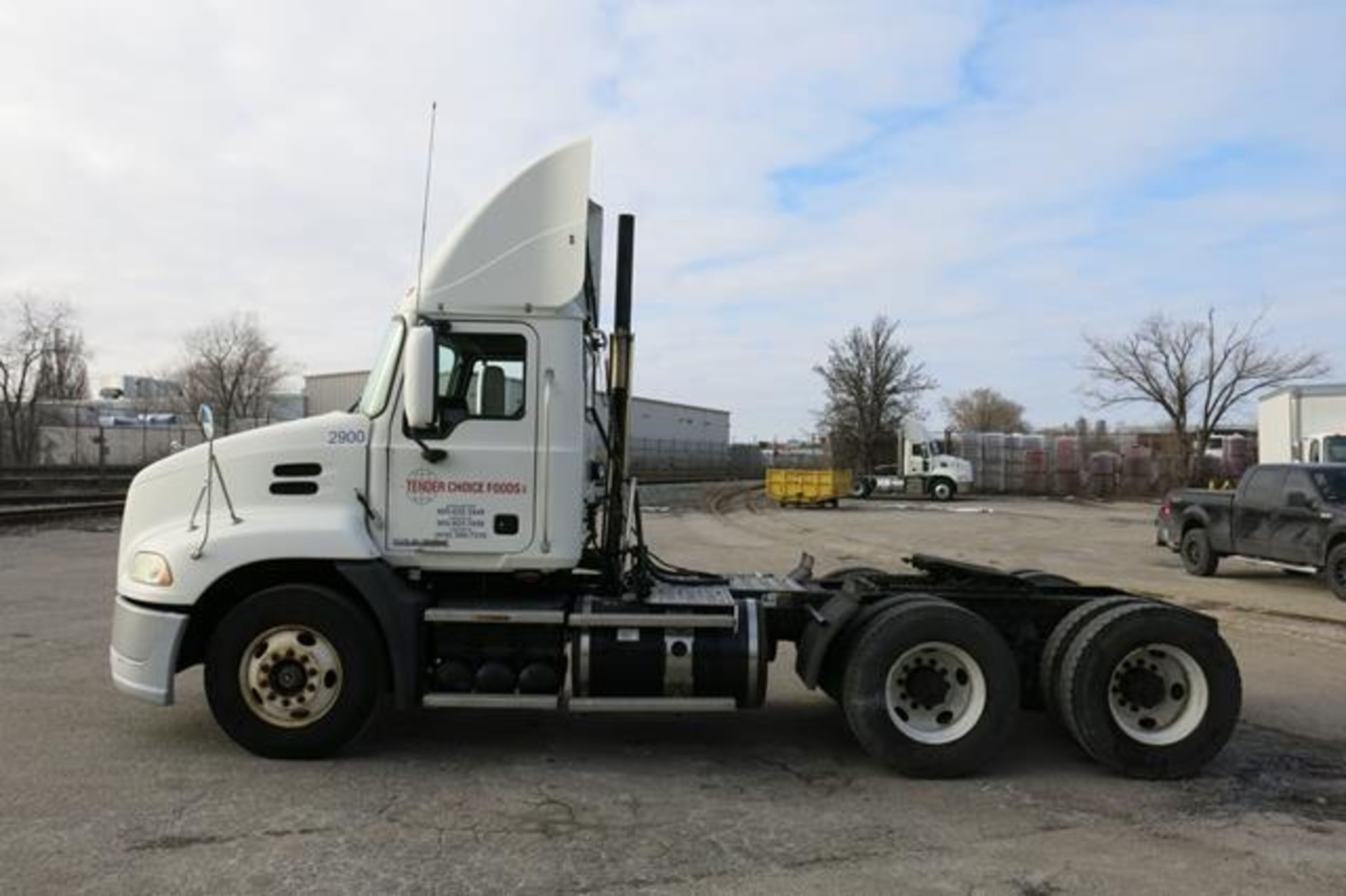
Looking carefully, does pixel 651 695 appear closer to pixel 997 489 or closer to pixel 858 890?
pixel 858 890

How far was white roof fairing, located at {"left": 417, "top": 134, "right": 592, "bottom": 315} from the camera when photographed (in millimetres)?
6703

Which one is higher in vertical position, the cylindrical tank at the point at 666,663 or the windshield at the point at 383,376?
the windshield at the point at 383,376

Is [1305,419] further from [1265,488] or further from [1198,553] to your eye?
[1265,488]

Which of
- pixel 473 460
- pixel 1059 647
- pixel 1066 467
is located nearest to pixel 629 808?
pixel 473 460

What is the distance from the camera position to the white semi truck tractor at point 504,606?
641 cm

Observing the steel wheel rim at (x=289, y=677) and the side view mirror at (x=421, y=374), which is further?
the steel wheel rim at (x=289, y=677)

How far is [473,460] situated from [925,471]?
48.7 metres

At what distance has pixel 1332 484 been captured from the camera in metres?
16.0

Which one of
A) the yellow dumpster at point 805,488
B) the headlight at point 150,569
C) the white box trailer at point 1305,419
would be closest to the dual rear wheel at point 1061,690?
the headlight at point 150,569

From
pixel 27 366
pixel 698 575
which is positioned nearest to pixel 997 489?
pixel 698 575

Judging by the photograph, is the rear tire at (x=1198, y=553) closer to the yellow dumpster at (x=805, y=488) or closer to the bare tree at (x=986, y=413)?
the yellow dumpster at (x=805, y=488)

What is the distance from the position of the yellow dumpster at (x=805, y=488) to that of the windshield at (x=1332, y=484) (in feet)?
92.5

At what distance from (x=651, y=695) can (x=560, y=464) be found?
1502 millimetres

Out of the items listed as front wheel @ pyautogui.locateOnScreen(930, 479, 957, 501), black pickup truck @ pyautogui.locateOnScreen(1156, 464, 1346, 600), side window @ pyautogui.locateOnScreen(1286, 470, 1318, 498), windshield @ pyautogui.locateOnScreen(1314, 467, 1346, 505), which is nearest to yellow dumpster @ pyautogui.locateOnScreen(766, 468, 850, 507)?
front wheel @ pyautogui.locateOnScreen(930, 479, 957, 501)
